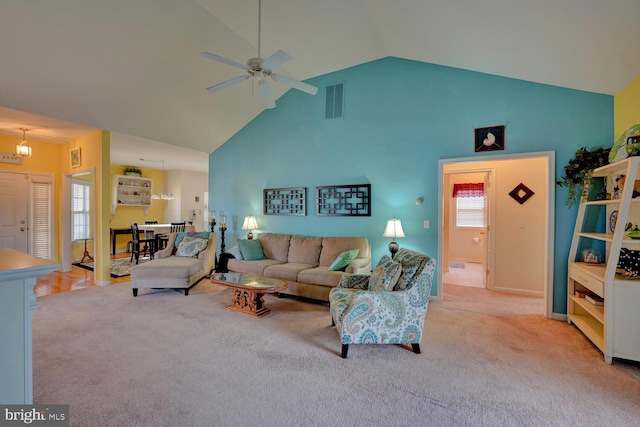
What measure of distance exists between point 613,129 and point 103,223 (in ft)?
23.0

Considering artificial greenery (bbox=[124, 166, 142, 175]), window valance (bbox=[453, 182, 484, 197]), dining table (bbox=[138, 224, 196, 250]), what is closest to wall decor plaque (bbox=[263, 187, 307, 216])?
dining table (bbox=[138, 224, 196, 250])

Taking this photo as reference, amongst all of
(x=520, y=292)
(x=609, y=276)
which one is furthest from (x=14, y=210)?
(x=520, y=292)

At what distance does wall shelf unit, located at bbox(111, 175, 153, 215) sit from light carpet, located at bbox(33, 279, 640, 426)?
5.17m

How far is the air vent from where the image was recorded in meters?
4.92

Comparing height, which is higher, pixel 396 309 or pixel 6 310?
pixel 6 310

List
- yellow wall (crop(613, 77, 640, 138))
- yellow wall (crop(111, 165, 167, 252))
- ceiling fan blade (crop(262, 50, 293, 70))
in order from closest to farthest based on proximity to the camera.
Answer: ceiling fan blade (crop(262, 50, 293, 70)), yellow wall (crop(613, 77, 640, 138)), yellow wall (crop(111, 165, 167, 252))

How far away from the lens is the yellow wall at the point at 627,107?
2.86 metres

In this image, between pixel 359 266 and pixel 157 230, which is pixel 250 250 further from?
pixel 157 230

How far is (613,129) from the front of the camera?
10.7 ft

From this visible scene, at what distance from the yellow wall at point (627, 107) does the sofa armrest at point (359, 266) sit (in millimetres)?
3205

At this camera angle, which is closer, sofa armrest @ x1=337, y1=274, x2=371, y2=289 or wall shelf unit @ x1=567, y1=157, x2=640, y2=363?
wall shelf unit @ x1=567, y1=157, x2=640, y2=363

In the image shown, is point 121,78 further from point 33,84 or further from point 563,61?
point 563,61

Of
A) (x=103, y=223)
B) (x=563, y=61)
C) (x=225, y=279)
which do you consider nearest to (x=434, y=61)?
(x=563, y=61)

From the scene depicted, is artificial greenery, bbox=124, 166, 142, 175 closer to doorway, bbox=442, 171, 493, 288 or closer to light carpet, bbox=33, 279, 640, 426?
light carpet, bbox=33, 279, 640, 426
